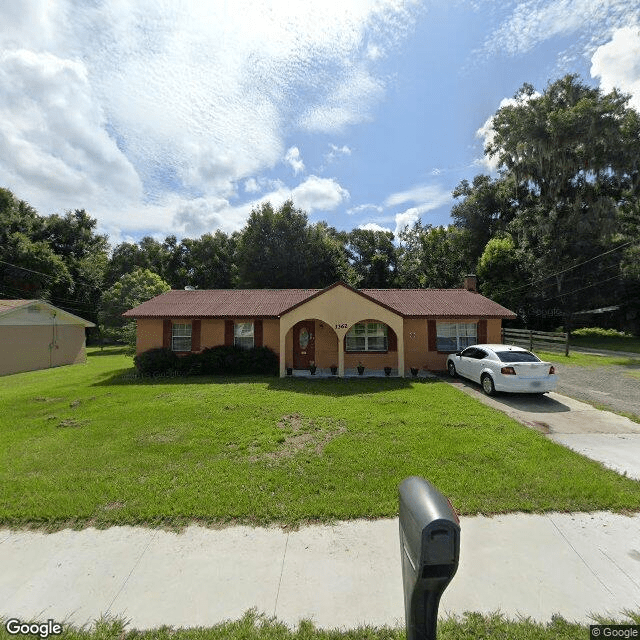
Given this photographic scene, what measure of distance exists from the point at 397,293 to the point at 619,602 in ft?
53.8

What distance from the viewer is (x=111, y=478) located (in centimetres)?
529

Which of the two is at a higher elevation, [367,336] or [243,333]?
[243,333]

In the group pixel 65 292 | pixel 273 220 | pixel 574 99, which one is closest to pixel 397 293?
pixel 273 220

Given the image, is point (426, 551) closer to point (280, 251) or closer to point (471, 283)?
point (471, 283)

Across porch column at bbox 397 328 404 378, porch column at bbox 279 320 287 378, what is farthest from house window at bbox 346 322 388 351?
porch column at bbox 279 320 287 378

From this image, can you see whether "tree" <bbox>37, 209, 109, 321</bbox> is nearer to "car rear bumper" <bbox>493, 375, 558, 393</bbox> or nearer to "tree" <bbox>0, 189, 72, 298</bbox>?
"tree" <bbox>0, 189, 72, 298</bbox>

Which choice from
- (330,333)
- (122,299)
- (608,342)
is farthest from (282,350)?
(608,342)

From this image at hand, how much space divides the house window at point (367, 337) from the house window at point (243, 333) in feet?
15.3

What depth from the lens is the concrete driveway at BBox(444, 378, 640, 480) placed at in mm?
6105

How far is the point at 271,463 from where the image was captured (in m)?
5.82

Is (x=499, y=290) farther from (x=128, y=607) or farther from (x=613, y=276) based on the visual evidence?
(x=128, y=607)

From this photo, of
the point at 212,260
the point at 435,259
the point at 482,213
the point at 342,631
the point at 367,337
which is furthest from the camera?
the point at 212,260

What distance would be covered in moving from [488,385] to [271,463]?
8.09 meters

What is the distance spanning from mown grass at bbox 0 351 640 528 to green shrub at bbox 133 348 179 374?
210 inches
